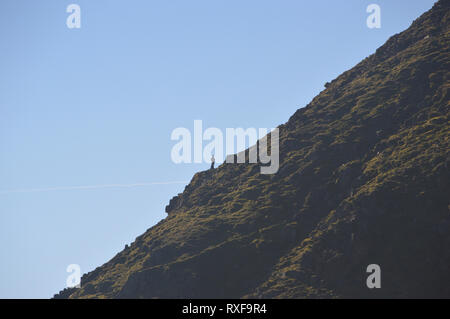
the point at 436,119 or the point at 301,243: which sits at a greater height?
the point at 436,119

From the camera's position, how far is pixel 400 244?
15862 centimetres

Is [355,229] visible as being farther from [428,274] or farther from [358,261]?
[428,274]
